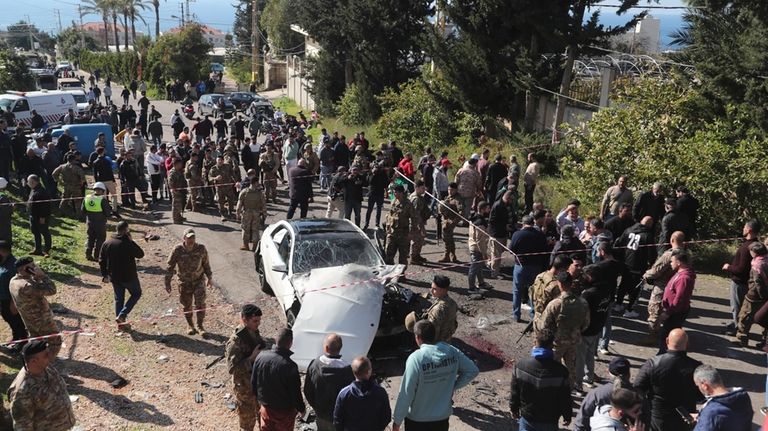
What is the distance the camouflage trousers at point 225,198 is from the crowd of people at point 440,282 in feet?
0.26

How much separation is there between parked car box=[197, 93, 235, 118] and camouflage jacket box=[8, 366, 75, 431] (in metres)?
30.7

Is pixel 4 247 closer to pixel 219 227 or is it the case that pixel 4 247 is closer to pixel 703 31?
pixel 219 227

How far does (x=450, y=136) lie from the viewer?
23.9 m

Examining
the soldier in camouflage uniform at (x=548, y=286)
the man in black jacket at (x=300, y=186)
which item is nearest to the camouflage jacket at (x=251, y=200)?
the man in black jacket at (x=300, y=186)

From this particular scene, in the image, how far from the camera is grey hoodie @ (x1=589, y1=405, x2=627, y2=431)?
512 cm

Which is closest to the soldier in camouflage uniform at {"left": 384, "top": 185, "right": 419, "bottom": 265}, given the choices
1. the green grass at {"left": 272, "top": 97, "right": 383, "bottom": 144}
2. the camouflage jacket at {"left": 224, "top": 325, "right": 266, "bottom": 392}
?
the camouflage jacket at {"left": 224, "top": 325, "right": 266, "bottom": 392}

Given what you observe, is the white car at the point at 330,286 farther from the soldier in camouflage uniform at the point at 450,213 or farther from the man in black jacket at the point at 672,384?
the man in black jacket at the point at 672,384

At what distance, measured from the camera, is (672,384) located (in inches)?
233

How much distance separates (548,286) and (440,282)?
5.33ft

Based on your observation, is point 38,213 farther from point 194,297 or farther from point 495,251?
point 495,251

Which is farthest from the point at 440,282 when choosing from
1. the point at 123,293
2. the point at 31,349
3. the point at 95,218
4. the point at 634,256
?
the point at 95,218

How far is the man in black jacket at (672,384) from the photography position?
591cm

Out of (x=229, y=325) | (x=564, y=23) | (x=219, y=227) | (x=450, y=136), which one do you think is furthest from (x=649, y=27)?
(x=229, y=325)

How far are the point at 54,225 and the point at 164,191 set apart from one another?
170 inches
